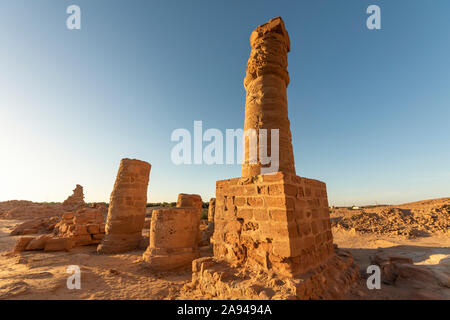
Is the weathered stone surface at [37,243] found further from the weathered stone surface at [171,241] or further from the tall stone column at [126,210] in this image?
the weathered stone surface at [171,241]

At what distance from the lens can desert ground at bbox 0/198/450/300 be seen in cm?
335

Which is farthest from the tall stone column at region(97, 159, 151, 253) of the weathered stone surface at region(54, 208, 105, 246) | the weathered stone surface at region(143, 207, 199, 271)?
the weathered stone surface at region(143, 207, 199, 271)

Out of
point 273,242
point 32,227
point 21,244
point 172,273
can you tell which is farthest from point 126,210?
point 32,227

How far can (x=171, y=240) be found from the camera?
19.1 ft

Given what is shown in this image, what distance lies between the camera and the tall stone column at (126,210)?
7.94 m

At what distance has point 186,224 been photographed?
19.8ft

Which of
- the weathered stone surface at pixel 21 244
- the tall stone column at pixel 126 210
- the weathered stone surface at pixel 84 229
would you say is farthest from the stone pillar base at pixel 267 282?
the weathered stone surface at pixel 21 244

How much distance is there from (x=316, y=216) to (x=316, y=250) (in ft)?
2.14

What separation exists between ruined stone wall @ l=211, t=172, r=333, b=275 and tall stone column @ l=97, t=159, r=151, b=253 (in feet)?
19.9

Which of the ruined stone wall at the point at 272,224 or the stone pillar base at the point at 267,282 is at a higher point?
the ruined stone wall at the point at 272,224

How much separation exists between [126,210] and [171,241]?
3.60m

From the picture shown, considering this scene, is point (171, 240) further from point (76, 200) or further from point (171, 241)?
point (76, 200)
